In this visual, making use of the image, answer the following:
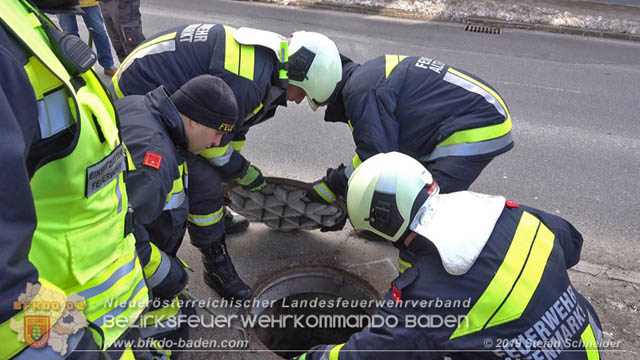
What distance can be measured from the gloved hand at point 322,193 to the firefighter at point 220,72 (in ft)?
1.88

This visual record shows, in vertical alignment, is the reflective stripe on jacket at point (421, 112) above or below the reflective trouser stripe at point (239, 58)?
below

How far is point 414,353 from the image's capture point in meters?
1.76

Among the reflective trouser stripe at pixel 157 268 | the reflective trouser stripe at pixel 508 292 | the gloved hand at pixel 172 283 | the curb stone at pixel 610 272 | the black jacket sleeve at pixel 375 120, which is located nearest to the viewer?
the reflective trouser stripe at pixel 508 292

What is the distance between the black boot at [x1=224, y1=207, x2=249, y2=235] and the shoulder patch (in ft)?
5.17

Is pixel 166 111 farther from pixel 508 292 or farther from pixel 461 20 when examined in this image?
pixel 461 20

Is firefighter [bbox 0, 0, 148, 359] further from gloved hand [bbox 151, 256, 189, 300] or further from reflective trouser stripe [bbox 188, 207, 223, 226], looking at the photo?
reflective trouser stripe [bbox 188, 207, 223, 226]

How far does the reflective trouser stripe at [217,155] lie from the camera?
2.84m

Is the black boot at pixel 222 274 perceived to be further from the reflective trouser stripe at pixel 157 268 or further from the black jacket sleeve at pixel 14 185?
the black jacket sleeve at pixel 14 185

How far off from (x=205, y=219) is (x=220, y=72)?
912 mm

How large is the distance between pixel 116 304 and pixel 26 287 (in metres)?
0.55
